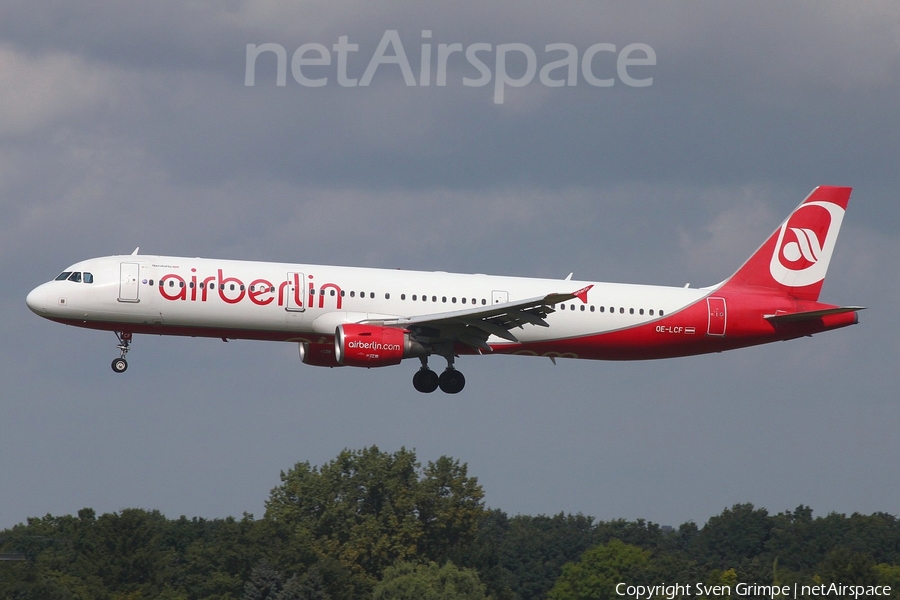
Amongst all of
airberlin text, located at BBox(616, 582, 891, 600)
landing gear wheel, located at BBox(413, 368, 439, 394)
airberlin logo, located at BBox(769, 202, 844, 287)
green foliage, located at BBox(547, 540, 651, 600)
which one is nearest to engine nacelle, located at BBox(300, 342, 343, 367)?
landing gear wheel, located at BBox(413, 368, 439, 394)

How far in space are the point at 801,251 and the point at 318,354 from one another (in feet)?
69.1

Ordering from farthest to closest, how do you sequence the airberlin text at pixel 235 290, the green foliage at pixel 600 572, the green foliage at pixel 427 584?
1. the green foliage at pixel 600 572
2. the green foliage at pixel 427 584
3. the airberlin text at pixel 235 290

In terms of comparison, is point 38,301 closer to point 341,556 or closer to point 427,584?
point 427,584

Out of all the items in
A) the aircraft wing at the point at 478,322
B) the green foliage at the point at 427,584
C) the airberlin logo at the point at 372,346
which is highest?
the aircraft wing at the point at 478,322

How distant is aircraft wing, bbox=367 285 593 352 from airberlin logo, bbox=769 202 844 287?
38.9ft

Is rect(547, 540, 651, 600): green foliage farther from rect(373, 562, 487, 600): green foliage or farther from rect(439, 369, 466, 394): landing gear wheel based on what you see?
rect(439, 369, 466, 394): landing gear wheel

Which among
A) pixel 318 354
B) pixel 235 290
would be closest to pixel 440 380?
pixel 318 354

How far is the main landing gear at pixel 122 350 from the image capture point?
164 feet

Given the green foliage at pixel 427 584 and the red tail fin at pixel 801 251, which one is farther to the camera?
the green foliage at pixel 427 584

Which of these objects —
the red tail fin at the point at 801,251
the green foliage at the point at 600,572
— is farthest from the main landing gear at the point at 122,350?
the green foliage at the point at 600,572

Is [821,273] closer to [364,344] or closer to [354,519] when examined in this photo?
[364,344]

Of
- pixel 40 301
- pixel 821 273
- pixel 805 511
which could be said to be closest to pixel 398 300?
pixel 40 301

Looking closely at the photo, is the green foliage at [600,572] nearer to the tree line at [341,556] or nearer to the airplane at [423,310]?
the tree line at [341,556]

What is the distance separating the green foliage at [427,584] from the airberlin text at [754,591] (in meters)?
21.5
